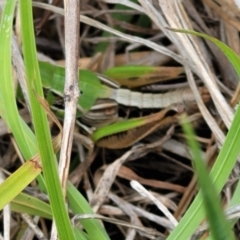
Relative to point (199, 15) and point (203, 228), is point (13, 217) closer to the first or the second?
point (203, 228)

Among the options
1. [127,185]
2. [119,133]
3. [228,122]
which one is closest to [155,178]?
[127,185]

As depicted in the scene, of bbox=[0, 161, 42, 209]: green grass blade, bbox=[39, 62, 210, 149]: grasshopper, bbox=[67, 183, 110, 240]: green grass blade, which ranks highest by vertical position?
bbox=[39, 62, 210, 149]: grasshopper

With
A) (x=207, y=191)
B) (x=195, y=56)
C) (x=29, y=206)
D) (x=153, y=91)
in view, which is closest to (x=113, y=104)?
(x=153, y=91)

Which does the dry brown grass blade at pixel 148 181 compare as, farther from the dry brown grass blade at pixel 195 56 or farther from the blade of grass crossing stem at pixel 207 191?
the blade of grass crossing stem at pixel 207 191

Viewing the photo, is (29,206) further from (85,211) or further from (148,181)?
(148,181)

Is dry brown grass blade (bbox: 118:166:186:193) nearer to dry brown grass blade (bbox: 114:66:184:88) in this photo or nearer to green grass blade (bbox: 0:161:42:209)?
dry brown grass blade (bbox: 114:66:184:88)

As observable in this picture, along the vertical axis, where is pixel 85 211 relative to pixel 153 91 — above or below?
below

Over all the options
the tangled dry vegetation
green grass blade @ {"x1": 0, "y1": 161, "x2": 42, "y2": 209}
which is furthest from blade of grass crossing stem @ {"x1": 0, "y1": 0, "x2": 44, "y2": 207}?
the tangled dry vegetation
